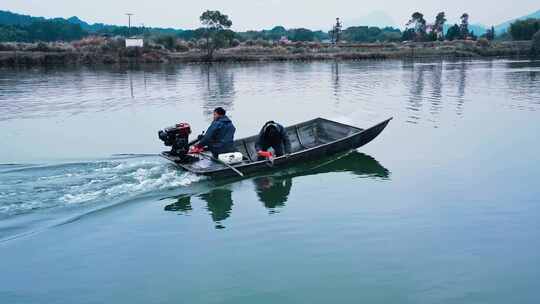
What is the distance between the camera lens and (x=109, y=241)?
933 centimetres

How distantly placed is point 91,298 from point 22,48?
2785 inches

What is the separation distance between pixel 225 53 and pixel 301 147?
62218mm

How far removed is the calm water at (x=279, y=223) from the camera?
25.4 feet

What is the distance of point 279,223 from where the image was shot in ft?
34.1

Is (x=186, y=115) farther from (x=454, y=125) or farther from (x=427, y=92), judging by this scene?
(x=427, y=92)

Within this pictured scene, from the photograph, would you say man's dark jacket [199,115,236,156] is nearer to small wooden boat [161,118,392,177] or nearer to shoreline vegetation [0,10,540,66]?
small wooden boat [161,118,392,177]

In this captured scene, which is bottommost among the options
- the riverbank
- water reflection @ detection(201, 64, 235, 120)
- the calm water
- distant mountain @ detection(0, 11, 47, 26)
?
the calm water

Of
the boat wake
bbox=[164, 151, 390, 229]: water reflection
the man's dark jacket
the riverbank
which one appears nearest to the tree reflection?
bbox=[164, 151, 390, 229]: water reflection

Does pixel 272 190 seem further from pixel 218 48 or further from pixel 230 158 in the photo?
pixel 218 48

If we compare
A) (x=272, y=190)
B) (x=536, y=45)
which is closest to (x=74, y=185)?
(x=272, y=190)

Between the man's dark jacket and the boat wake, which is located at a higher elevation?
the man's dark jacket

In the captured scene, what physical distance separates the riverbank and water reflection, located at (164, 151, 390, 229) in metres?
57.2

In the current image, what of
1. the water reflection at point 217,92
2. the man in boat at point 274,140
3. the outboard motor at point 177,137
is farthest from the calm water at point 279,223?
the water reflection at point 217,92

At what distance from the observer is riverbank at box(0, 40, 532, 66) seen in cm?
6550
